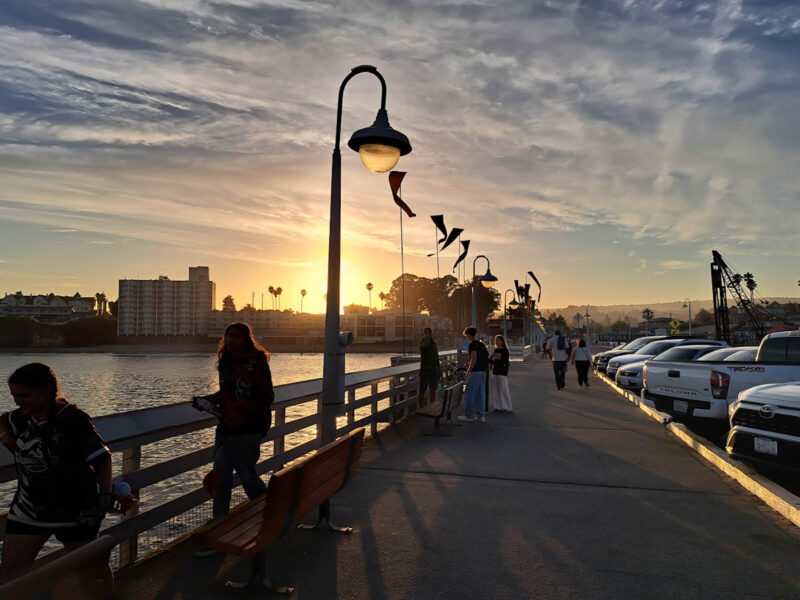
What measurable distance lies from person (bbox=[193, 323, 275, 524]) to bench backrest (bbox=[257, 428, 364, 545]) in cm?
62

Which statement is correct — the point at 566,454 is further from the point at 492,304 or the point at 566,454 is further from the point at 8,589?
the point at 492,304

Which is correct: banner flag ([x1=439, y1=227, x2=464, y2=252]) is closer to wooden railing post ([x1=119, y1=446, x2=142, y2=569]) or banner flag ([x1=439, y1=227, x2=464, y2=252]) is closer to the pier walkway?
the pier walkway

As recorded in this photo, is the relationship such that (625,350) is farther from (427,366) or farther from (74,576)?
(74,576)

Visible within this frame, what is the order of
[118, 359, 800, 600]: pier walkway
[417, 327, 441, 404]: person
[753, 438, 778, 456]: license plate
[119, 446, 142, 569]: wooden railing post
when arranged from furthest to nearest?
[417, 327, 441, 404]: person, [753, 438, 778, 456]: license plate, [119, 446, 142, 569]: wooden railing post, [118, 359, 800, 600]: pier walkway

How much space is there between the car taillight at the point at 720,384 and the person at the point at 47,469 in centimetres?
966

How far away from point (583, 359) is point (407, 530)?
16331 millimetres

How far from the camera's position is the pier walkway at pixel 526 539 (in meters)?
4.24

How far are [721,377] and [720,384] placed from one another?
118 mm

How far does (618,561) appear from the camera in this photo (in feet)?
15.5

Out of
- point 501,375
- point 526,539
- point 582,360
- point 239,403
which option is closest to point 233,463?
point 239,403

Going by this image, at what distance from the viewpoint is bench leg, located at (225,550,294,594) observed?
407 centimetres

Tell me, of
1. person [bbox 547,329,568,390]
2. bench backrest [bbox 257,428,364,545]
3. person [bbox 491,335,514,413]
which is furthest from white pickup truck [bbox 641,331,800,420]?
person [bbox 547,329,568,390]

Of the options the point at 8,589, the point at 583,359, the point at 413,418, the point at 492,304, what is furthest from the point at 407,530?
the point at 492,304

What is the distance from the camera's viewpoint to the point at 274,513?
12.2 feet
